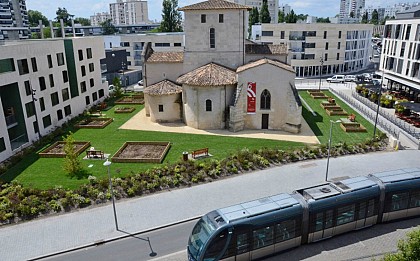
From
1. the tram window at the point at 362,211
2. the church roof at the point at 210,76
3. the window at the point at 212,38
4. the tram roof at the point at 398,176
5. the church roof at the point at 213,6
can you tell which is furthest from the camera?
the window at the point at 212,38

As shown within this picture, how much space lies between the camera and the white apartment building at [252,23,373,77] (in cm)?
7488

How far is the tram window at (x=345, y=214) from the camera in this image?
18.1 m

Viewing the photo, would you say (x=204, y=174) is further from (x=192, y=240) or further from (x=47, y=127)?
(x=47, y=127)

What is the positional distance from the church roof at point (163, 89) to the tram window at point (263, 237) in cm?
2739

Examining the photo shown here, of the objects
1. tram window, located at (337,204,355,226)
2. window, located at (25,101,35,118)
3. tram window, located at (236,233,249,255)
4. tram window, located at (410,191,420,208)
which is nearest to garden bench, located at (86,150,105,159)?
window, located at (25,101,35,118)

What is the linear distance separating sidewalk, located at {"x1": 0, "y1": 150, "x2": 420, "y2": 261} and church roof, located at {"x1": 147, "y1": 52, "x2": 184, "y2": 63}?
23.2 metres

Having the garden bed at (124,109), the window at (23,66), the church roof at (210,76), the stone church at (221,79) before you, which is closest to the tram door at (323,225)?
the stone church at (221,79)

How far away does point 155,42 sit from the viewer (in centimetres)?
8056

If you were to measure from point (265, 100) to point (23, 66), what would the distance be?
88.0ft

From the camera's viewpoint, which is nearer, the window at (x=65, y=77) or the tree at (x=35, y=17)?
the window at (x=65, y=77)

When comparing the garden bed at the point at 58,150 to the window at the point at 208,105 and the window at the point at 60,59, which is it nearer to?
the window at the point at 60,59

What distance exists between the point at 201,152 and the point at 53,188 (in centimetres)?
1291

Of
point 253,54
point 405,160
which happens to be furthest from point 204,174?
point 253,54

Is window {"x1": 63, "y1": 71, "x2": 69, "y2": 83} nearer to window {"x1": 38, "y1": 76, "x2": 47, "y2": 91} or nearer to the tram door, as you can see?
window {"x1": 38, "y1": 76, "x2": 47, "y2": 91}
